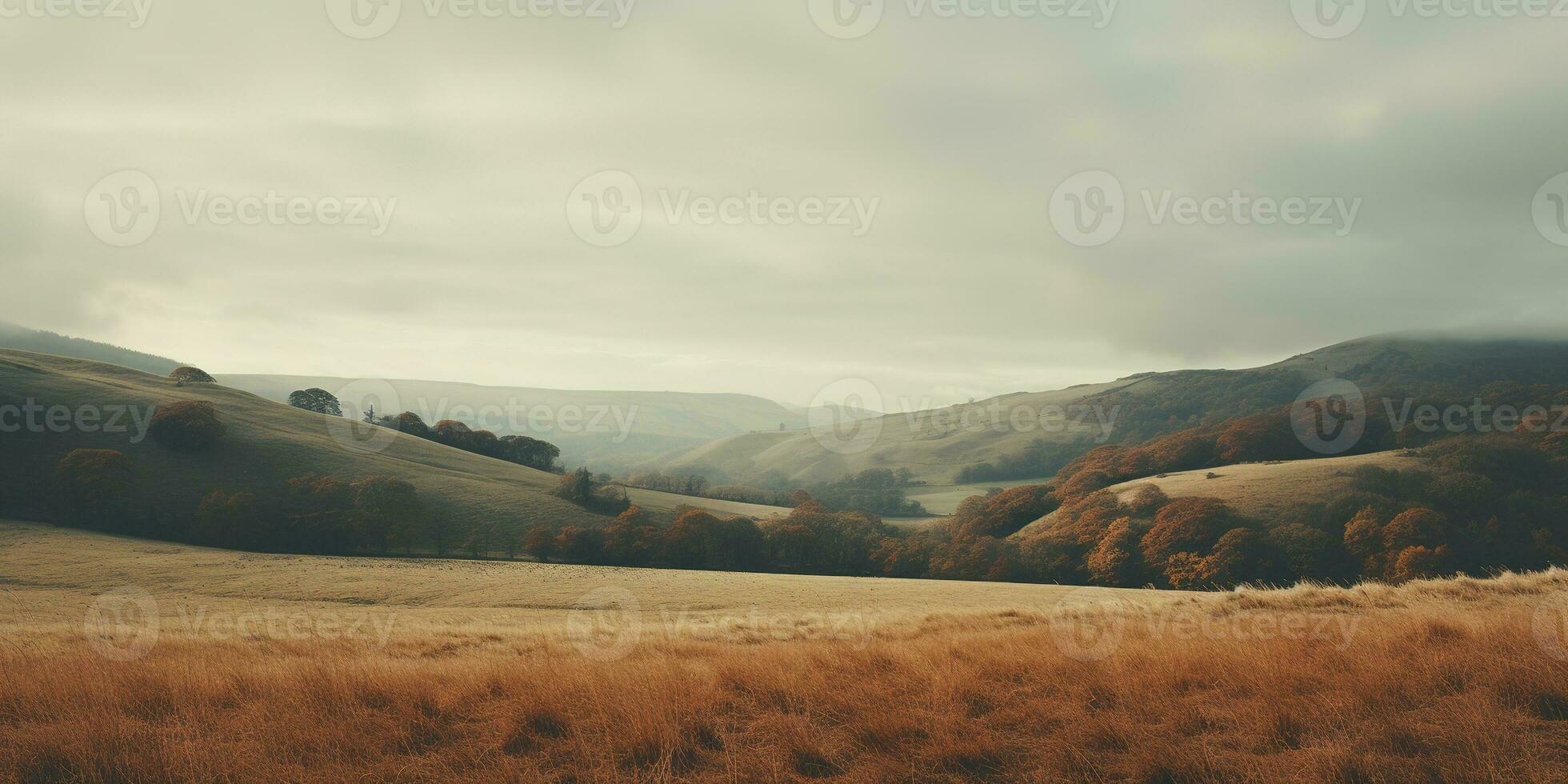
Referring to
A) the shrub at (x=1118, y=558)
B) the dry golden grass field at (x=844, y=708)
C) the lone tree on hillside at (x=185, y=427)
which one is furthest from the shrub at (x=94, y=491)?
the shrub at (x=1118, y=558)

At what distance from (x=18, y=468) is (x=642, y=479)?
7914 cm

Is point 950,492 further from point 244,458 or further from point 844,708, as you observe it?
point 844,708

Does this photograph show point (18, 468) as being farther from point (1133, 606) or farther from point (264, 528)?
point (1133, 606)

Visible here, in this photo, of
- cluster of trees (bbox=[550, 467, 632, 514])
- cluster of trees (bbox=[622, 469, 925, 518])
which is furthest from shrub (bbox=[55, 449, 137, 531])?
cluster of trees (bbox=[622, 469, 925, 518])

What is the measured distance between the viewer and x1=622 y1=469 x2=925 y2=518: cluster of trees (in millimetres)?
126000

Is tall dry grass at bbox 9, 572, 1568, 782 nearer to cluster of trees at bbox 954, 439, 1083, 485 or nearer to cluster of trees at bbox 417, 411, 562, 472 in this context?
cluster of trees at bbox 417, 411, 562, 472

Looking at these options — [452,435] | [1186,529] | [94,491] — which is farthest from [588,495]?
[1186,529]

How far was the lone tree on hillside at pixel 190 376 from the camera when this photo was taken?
104 meters

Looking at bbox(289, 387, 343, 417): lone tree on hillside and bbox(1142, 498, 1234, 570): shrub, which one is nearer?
bbox(1142, 498, 1234, 570): shrub

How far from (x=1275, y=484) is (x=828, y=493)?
104820 mm

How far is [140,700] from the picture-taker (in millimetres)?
6973

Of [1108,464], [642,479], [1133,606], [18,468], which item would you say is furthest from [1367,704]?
[642,479]

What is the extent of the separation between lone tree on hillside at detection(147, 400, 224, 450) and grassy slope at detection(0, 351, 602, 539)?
1331mm

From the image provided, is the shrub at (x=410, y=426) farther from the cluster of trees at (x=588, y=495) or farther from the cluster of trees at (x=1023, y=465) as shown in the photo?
the cluster of trees at (x=1023, y=465)
